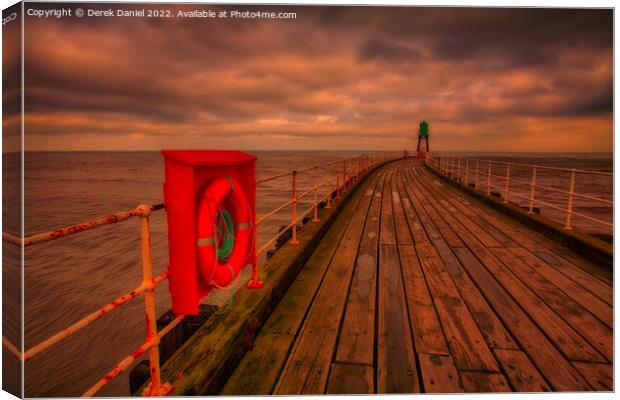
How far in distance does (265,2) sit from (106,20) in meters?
1.29

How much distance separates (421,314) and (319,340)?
32.3 inches

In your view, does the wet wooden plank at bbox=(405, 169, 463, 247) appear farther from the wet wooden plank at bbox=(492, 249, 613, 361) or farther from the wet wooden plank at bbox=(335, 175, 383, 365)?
the wet wooden plank at bbox=(335, 175, 383, 365)

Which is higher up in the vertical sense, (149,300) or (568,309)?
(149,300)

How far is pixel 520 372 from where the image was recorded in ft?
6.09

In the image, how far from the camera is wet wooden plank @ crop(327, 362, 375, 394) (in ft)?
5.80

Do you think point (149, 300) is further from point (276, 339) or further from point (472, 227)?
point (472, 227)

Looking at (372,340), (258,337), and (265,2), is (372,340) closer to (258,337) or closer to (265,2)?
(258,337)

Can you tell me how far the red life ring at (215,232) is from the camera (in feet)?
6.10

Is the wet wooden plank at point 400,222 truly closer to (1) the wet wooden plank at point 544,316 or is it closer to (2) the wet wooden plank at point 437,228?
(2) the wet wooden plank at point 437,228

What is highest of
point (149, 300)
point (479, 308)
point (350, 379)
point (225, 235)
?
point (225, 235)

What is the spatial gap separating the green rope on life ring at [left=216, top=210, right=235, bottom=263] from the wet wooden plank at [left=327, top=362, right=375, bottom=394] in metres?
0.97

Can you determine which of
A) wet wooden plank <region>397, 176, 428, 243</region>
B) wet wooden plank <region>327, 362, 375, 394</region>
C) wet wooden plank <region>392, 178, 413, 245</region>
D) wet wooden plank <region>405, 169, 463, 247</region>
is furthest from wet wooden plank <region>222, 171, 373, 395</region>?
wet wooden plank <region>405, 169, 463, 247</region>

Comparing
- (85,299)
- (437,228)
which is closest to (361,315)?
(437,228)

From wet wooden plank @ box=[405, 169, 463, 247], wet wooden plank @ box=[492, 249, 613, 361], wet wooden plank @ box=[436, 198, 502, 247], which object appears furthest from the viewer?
wet wooden plank @ box=[405, 169, 463, 247]
